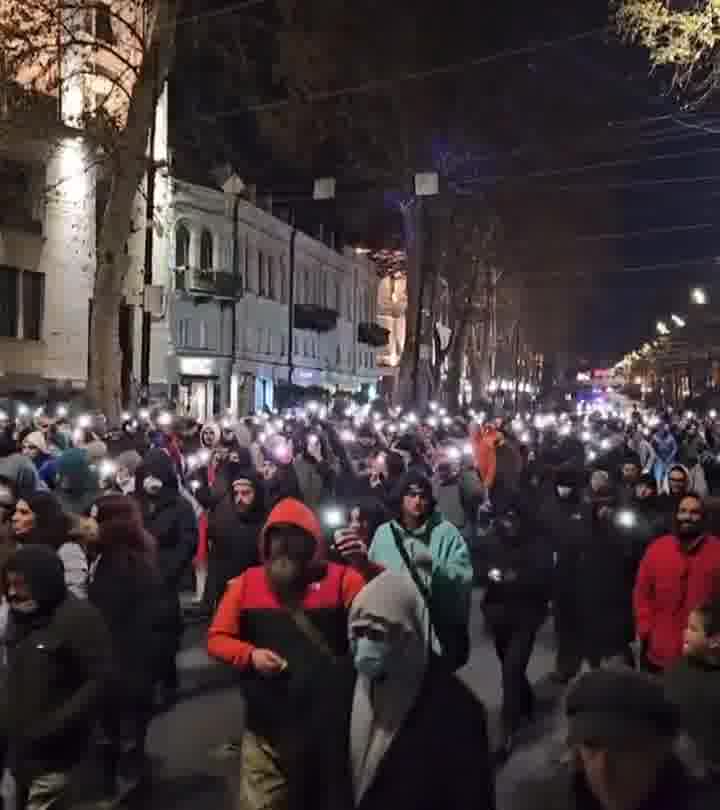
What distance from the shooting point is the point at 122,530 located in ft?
23.1

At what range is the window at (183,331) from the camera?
44.9 meters

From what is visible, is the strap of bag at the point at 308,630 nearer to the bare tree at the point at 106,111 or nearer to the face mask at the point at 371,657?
the face mask at the point at 371,657

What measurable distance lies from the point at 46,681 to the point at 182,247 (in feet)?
137

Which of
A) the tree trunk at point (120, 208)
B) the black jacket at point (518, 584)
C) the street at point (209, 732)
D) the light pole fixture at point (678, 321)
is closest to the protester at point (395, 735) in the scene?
the street at point (209, 732)

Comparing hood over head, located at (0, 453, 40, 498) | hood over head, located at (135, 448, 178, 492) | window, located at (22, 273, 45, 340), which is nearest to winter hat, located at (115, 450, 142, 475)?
hood over head, located at (0, 453, 40, 498)

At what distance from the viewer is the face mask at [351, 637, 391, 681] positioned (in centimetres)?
367

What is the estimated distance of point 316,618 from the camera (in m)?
5.43

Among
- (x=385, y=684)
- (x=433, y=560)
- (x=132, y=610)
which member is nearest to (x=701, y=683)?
(x=385, y=684)

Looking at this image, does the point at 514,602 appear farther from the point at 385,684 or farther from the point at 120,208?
the point at 120,208

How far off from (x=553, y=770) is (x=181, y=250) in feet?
131

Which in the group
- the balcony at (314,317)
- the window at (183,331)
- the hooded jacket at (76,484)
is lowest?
the hooded jacket at (76,484)

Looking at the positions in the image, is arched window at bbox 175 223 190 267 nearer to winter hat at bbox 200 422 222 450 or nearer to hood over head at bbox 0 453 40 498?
winter hat at bbox 200 422 222 450

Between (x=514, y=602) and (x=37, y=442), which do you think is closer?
(x=514, y=602)

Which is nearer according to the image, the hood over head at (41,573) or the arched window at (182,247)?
the hood over head at (41,573)
